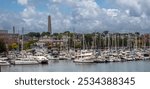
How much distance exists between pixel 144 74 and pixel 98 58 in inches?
1187

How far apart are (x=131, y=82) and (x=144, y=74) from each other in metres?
0.67

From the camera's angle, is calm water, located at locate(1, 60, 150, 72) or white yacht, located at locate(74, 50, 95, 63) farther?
white yacht, located at locate(74, 50, 95, 63)

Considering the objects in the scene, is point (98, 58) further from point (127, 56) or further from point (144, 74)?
point (144, 74)

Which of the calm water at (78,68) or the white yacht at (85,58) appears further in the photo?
the white yacht at (85,58)

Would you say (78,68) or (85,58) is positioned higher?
(85,58)

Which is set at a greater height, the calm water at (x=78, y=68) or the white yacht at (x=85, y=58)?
the white yacht at (x=85, y=58)

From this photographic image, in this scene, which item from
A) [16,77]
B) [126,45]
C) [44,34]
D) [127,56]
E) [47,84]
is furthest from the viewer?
[44,34]

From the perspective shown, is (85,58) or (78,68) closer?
(78,68)

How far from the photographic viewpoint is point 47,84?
18.9 ft

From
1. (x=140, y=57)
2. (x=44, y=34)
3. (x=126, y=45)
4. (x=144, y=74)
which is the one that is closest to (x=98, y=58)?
(x=140, y=57)

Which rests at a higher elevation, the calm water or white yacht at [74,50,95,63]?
white yacht at [74,50,95,63]

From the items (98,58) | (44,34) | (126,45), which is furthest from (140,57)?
(44,34)

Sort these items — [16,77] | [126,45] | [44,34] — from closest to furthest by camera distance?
1. [16,77]
2. [126,45]
3. [44,34]

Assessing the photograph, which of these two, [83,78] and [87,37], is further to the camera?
[87,37]
